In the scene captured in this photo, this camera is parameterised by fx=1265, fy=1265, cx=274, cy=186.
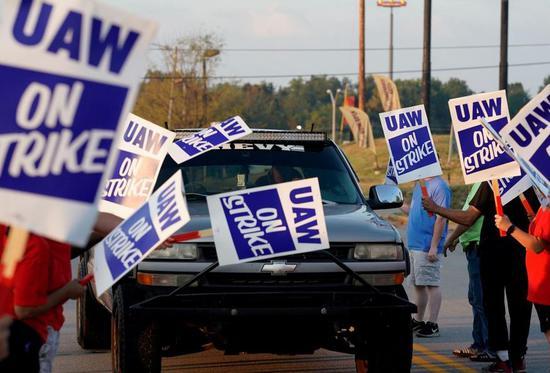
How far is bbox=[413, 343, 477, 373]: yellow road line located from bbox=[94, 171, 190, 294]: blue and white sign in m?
5.14

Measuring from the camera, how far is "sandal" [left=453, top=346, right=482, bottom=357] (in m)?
10.7

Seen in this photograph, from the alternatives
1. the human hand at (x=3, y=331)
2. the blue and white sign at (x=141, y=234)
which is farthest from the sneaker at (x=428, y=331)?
the human hand at (x=3, y=331)

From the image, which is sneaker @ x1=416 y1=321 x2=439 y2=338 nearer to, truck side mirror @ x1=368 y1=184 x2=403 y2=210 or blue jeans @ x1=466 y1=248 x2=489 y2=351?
blue jeans @ x1=466 y1=248 x2=489 y2=351

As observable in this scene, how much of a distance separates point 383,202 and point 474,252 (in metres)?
1.18

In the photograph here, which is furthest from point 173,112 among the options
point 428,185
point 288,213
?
point 288,213

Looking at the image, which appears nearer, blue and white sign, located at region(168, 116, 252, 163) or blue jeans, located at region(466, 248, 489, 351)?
blue and white sign, located at region(168, 116, 252, 163)

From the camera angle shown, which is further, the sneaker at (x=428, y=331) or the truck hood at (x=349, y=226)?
the sneaker at (x=428, y=331)

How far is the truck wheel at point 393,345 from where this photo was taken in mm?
8445

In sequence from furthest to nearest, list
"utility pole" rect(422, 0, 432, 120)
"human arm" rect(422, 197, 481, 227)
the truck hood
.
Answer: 1. "utility pole" rect(422, 0, 432, 120)
2. "human arm" rect(422, 197, 481, 227)
3. the truck hood

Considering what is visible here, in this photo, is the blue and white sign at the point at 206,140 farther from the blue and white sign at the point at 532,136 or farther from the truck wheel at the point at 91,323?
the blue and white sign at the point at 532,136

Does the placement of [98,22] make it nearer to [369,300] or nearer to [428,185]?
[369,300]

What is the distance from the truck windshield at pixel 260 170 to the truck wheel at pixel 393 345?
1.48 metres

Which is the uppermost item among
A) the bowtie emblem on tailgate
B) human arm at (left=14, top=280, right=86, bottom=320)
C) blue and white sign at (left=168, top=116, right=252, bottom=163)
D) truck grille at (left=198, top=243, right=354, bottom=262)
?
blue and white sign at (left=168, top=116, right=252, bottom=163)

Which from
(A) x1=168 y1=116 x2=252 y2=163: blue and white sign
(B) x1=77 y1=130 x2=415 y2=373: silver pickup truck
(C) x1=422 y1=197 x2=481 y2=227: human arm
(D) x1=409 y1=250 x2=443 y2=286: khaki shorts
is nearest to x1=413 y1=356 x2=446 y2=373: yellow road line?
(D) x1=409 y1=250 x2=443 y2=286: khaki shorts
